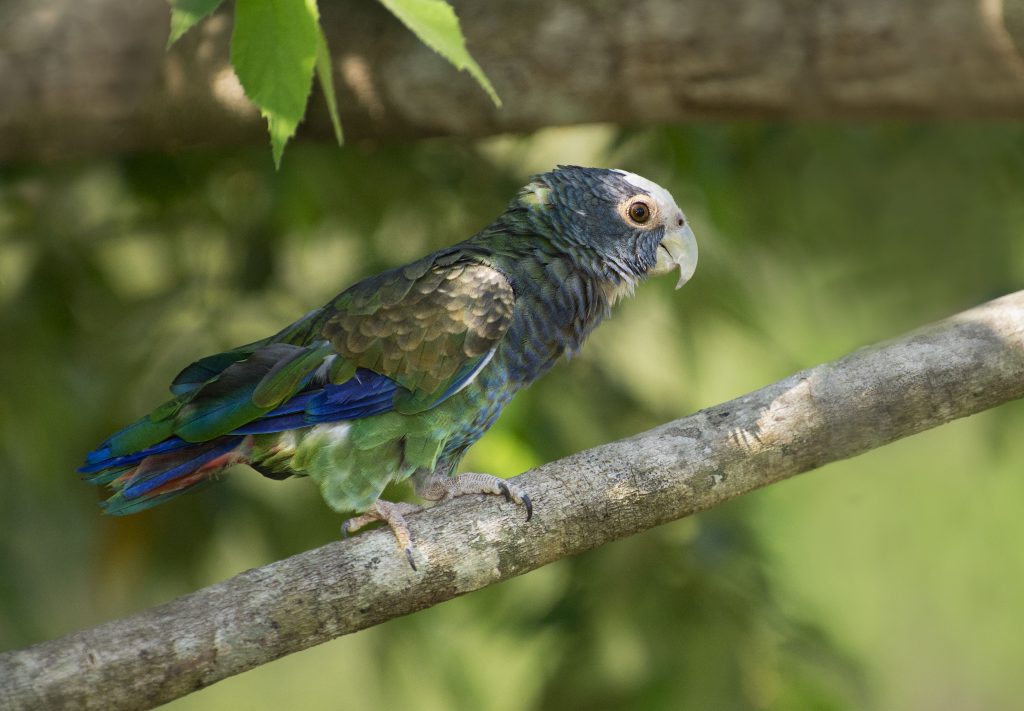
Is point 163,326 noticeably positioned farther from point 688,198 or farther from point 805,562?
point 805,562

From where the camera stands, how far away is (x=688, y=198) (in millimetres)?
3424

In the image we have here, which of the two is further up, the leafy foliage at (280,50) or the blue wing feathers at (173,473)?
the leafy foliage at (280,50)

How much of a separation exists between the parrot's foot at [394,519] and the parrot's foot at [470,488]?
5.6 inches

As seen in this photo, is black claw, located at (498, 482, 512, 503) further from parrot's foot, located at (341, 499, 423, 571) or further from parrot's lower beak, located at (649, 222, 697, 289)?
parrot's lower beak, located at (649, 222, 697, 289)

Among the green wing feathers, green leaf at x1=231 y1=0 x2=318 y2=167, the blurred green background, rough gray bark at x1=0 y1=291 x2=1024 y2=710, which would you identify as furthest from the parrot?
green leaf at x1=231 y1=0 x2=318 y2=167

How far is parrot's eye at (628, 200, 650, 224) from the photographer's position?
8.82 ft

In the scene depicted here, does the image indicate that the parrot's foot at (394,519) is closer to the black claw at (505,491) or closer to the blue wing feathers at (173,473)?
the black claw at (505,491)

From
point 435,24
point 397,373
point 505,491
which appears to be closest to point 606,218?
point 397,373

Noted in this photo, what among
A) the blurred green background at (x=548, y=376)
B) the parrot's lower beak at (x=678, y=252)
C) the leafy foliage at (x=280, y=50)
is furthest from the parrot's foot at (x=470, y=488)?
the leafy foliage at (x=280, y=50)

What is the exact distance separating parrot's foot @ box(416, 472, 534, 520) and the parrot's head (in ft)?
1.90

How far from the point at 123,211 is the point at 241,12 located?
1934 millimetres

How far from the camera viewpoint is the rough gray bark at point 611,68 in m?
3.06

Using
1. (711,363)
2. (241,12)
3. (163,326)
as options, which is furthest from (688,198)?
(241,12)

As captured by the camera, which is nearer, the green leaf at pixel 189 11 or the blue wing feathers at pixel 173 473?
the green leaf at pixel 189 11
